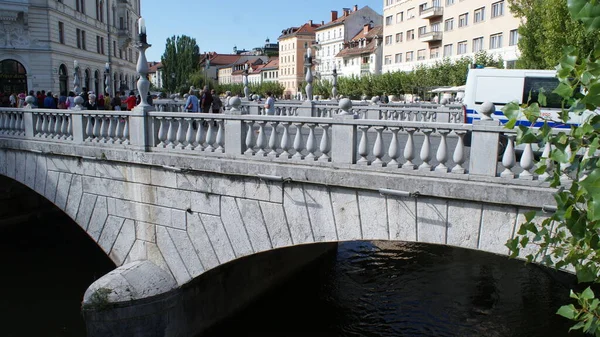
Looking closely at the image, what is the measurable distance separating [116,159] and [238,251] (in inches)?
129

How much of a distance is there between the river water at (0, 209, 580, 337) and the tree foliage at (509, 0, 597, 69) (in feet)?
26.5

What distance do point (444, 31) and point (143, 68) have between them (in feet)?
153

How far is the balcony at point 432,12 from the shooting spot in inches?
2068

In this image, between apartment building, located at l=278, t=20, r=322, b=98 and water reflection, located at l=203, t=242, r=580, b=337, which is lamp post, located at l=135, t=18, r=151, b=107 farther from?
apartment building, located at l=278, t=20, r=322, b=98

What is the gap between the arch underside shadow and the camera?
6945mm

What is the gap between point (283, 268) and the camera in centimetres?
1392

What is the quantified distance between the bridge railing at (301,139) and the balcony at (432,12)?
145 feet

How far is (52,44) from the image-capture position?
39188mm

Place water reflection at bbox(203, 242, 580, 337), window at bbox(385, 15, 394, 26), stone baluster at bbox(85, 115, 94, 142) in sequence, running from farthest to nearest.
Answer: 1. window at bbox(385, 15, 394, 26)
2. water reflection at bbox(203, 242, 580, 337)
3. stone baluster at bbox(85, 115, 94, 142)

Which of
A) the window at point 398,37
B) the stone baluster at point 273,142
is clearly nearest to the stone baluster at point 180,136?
the stone baluster at point 273,142

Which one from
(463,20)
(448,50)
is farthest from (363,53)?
(463,20)

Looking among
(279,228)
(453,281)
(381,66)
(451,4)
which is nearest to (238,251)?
(279,228)

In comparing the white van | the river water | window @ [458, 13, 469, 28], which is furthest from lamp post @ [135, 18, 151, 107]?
window @ [458, 13, 469, 28]

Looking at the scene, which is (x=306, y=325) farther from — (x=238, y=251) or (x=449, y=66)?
(x=449, y=66)
